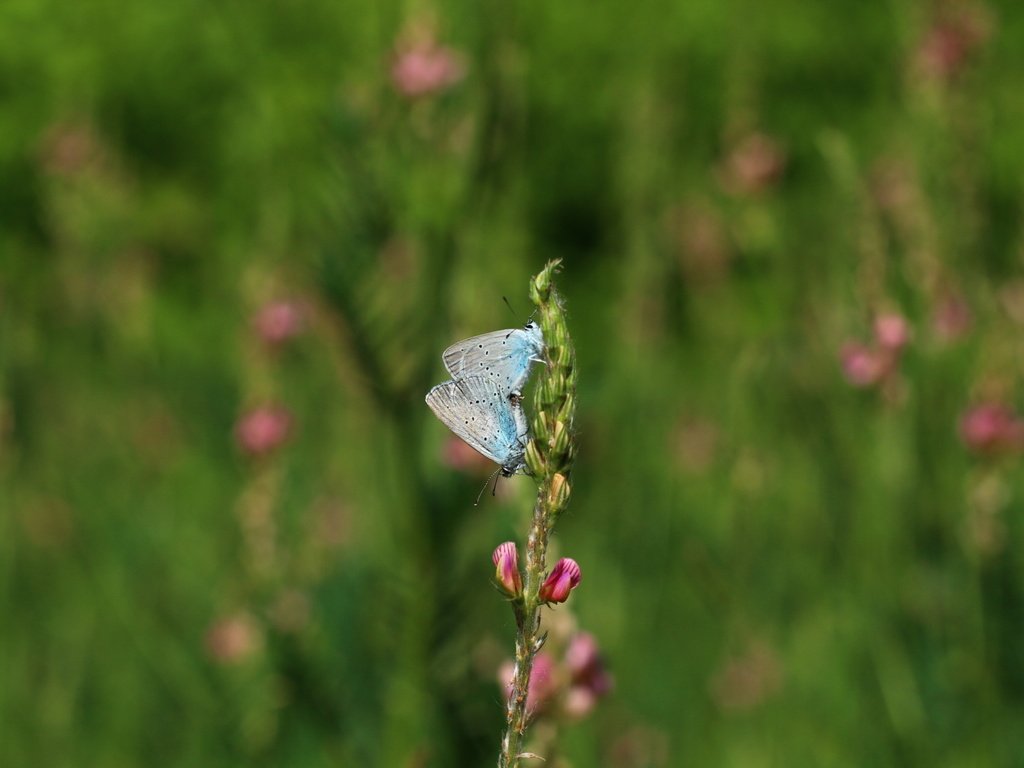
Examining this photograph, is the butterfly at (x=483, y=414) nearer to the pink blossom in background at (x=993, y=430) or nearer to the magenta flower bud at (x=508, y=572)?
the magenta flower bud at (x=508, y=572)

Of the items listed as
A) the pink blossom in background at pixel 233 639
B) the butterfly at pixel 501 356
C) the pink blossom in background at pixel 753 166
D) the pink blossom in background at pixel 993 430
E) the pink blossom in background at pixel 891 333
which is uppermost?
the pink blossom in background at pixel 753 166

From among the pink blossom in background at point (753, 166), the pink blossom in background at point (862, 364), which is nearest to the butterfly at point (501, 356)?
the pink blossom in background at point (862, 364)

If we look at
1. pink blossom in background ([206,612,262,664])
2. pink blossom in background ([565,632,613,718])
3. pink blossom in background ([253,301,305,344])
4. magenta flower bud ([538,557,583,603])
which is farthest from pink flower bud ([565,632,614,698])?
pink blossom in background ([253,301,305,344])

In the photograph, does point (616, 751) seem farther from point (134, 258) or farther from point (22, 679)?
point (134, 258)

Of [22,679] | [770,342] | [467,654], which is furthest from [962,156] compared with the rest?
[22,679]

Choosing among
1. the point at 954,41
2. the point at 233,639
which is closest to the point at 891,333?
the point at 954,41

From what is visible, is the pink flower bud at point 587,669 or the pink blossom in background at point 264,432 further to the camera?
the pink blossom in background at point 264,432
